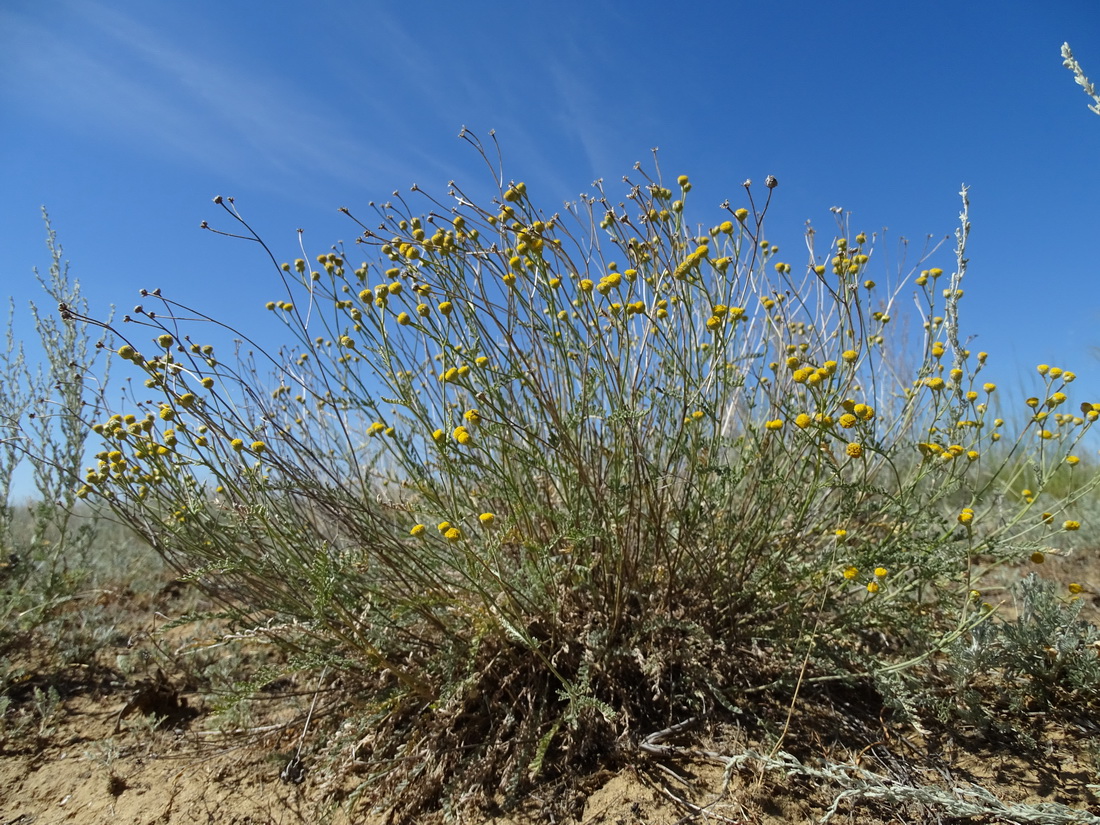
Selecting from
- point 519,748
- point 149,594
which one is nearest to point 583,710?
point 519,748

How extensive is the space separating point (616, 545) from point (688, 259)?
97 centimetres

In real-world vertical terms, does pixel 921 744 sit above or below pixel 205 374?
below

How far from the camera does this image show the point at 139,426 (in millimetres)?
2354

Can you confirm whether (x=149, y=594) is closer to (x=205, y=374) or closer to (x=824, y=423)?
(x=205, y=374)

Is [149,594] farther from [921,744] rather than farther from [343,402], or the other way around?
[921,744]

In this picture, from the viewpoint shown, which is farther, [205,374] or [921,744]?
[205,374]

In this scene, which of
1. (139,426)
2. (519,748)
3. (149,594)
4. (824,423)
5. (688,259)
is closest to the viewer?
(824,423)

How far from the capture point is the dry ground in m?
1.75

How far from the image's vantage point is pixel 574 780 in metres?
1.98

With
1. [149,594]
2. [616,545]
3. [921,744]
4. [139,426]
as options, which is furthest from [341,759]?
[149,594]

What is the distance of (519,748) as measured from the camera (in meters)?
2.03

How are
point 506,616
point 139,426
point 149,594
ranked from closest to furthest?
point 506,616 < point 139,426 < point 149,594

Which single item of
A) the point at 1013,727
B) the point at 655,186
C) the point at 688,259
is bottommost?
the point at 1013,727

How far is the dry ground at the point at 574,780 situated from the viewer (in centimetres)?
175
